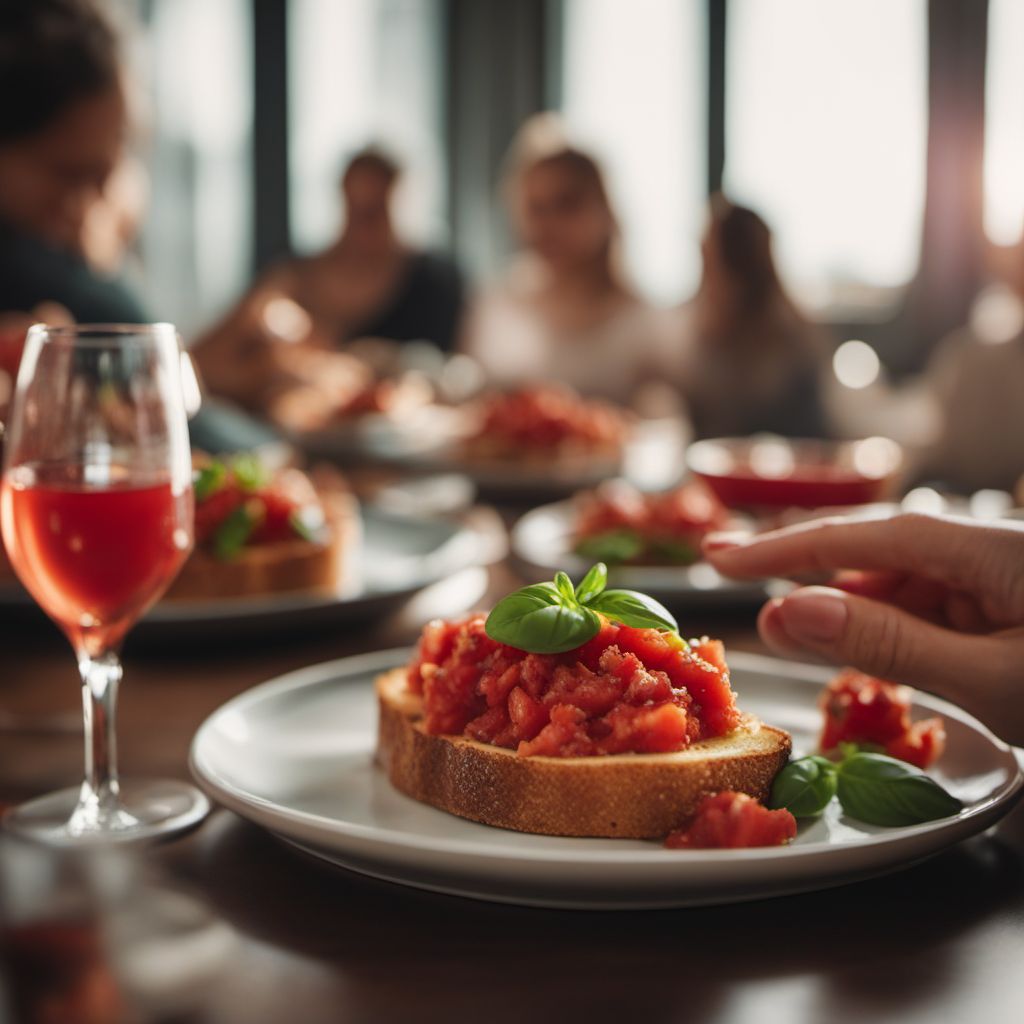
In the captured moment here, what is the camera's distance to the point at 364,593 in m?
1.94

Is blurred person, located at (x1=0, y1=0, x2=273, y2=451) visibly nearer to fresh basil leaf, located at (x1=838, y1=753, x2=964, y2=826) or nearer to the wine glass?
the wine glass

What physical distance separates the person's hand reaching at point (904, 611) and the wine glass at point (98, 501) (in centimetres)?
57

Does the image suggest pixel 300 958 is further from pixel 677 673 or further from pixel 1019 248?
pixel 1019 248

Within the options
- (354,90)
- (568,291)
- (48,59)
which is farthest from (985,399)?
(354,90)

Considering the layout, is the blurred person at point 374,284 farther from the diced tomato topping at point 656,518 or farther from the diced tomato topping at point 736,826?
the diced tomato topping at point 736,826

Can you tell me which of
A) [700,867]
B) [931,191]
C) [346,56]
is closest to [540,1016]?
[700,867]

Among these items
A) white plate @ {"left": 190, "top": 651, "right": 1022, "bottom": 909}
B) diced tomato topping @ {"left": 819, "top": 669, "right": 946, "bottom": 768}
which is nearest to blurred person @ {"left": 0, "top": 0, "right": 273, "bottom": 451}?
white plate @ {"left": 190, "top": 651, "right": 1022, "bottom": 909}

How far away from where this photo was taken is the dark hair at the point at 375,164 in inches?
323

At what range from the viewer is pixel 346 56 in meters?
11.2

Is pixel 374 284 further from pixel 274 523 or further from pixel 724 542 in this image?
pixel 724 542

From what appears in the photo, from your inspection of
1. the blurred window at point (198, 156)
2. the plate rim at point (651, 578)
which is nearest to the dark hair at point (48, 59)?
the plate rim at point (651, 578)

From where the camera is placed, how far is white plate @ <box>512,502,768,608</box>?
6.59 ft

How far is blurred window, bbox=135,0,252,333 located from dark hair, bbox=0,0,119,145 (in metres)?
7.39

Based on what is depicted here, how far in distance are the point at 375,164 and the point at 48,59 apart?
4898mm
